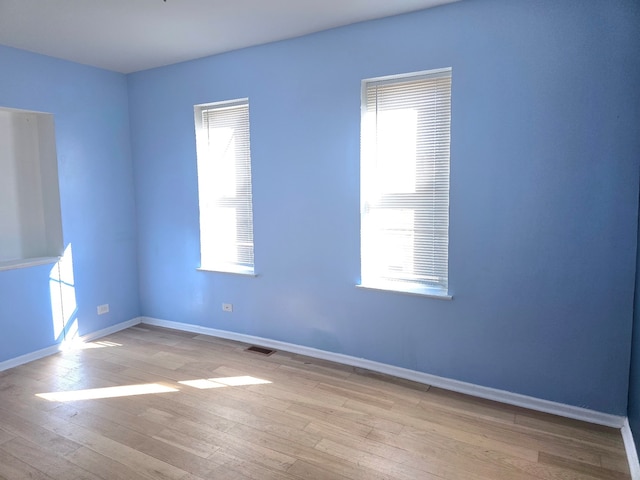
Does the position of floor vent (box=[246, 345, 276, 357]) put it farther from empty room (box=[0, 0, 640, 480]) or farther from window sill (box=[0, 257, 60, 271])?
window sill (box=[0, 257, 60, 271])

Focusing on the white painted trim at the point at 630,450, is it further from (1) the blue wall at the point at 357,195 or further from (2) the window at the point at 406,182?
(2) the window at the point at 406,182

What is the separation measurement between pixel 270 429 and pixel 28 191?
3226 millimetres

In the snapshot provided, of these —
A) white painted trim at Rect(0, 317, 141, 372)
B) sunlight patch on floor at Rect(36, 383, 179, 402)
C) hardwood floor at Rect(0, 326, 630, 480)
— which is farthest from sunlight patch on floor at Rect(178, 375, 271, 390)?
white painted trim at Rect(0, 317, 141, 372)

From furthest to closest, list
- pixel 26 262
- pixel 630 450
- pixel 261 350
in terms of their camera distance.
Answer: pixel 261 350
pixel 26 262
pixel 630 450

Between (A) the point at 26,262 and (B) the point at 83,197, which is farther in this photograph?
(B) the point at 83,197

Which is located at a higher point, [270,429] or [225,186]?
[225,186]

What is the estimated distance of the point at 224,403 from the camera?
9.48ft

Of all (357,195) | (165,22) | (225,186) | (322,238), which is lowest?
(322,238)

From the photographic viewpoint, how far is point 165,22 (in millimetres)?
3037

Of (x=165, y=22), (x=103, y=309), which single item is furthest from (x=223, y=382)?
(x=165, y=22)

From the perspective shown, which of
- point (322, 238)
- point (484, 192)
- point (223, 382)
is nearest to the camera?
point (484, 192)

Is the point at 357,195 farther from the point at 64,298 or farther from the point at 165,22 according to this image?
the point at 64,298

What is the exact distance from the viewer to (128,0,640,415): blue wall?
2.46m

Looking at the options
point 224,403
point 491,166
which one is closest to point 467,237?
point 491,166
